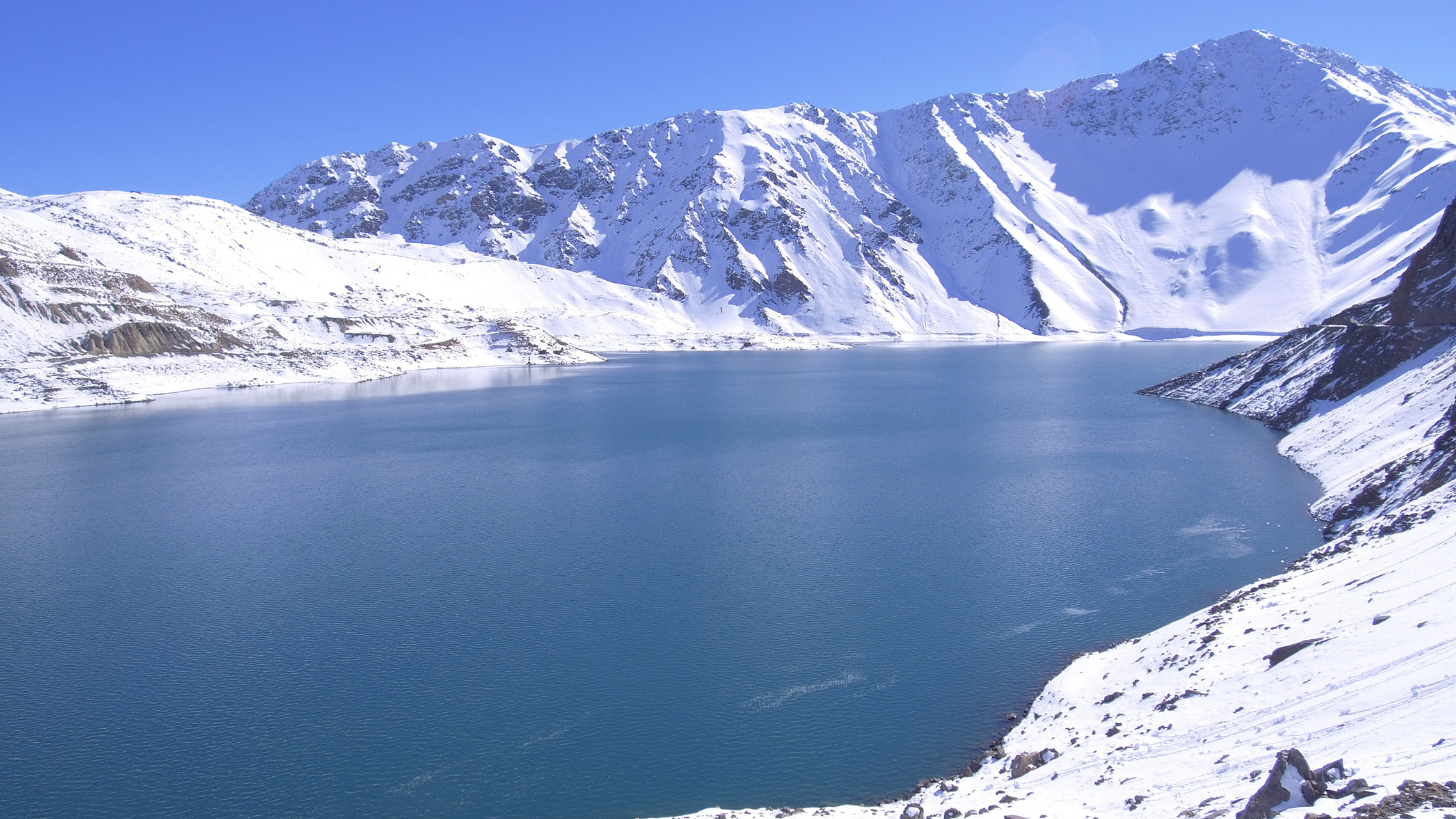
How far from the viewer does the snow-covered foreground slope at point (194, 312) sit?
3999 inches

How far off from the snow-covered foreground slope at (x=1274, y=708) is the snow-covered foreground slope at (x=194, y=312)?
107 m

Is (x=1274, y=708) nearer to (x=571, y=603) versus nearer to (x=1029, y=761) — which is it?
(x=1029, y=761)

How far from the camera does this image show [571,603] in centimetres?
3117

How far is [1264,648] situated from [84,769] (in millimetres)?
29455

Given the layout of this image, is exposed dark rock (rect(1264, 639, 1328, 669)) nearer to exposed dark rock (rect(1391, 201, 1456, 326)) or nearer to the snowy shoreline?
the snowy shoreline

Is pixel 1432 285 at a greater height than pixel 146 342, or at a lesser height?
lesser

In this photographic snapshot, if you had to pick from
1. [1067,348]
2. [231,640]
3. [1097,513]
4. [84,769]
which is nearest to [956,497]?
[1097,513]

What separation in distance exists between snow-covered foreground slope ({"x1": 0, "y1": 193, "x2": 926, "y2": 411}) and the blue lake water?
3906 centimetres

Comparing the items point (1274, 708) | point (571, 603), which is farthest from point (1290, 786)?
point (571, 603)

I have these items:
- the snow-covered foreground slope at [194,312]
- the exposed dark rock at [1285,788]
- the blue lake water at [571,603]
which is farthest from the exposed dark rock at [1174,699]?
the snow-covered foreground slope at [194,312]

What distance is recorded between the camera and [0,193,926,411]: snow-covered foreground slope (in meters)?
102

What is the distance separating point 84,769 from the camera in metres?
20.8

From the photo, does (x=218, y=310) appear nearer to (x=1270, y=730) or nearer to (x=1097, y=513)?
(x=1097, y=513)

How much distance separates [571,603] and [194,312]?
387ft
